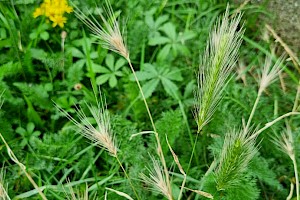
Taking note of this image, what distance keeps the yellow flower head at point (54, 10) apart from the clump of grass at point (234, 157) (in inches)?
47.2

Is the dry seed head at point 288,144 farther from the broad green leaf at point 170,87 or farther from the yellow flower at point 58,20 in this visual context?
the yellow flower at point 58,20

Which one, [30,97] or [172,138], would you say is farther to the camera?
[30,97]

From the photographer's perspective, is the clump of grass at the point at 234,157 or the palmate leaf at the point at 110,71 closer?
the clump of grass at the point at 234,157

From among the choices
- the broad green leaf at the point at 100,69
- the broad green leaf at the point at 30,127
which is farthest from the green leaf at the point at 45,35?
the broad green leaf at the point at 30,127

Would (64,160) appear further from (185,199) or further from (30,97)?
(185,199)

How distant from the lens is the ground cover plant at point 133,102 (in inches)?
78.8

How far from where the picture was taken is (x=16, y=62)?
234 centimetres

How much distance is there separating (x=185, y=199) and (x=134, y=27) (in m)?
0.84

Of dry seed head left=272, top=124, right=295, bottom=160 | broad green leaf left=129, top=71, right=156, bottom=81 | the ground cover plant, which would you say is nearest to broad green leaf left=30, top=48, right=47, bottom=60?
the ground cover plant

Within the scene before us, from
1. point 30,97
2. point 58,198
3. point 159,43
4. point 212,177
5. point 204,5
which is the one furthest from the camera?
point 204,5

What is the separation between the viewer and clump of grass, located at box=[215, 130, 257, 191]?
4.58ft

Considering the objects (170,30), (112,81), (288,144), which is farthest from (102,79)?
(288,144)

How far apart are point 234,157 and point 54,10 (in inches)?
50.1

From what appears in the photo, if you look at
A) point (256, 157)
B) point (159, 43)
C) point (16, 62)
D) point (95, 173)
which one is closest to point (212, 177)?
point (256, 157)
